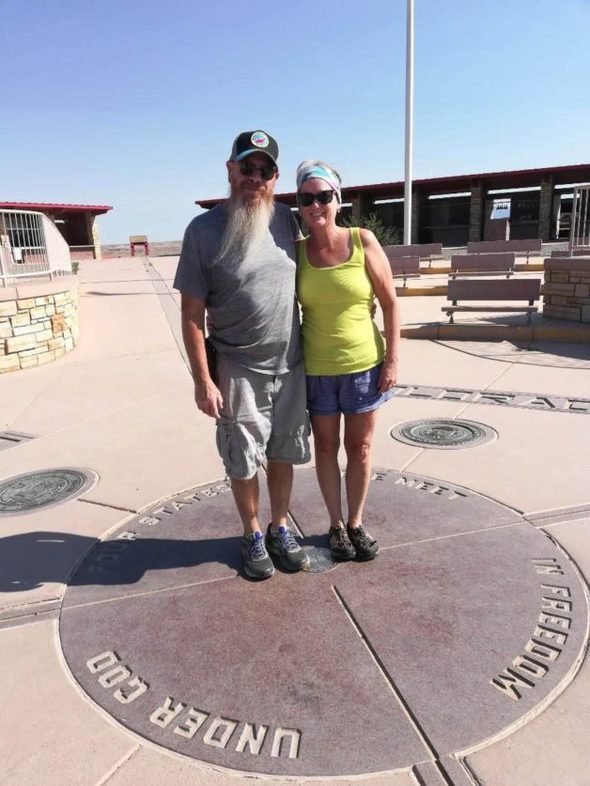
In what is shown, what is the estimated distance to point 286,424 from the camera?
8.91 ft

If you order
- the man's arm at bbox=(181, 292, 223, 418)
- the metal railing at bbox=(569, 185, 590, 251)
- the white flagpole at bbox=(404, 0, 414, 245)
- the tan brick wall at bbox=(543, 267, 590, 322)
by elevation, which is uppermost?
the white flagpole at bbox=(404, 0, 414, 245)

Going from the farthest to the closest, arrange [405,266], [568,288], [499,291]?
[405,266] < [568,288] < [499,291]

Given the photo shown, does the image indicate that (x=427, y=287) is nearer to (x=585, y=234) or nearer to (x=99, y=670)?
(x=585, y=234)

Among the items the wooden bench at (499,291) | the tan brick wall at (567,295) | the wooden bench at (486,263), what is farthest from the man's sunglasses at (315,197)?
the wooden bench at (486,263)

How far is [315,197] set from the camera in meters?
2.47

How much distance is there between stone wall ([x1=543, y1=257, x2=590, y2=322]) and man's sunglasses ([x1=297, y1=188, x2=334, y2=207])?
6.90 meters

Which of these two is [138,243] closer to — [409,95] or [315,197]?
[409,95]

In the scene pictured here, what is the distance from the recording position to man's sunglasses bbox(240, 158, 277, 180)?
2438 mm

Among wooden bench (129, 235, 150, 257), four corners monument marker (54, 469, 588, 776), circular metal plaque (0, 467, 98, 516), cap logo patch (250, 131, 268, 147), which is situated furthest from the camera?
wooden bench (129, 235, 150, 257)

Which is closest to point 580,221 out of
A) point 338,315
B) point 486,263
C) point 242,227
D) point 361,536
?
point 486,263

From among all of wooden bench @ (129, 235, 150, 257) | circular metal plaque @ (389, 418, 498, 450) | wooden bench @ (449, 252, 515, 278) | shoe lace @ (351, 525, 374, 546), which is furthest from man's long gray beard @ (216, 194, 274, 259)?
wooden bench @ (129, 235, 150, 257)

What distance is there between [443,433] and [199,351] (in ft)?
8.60

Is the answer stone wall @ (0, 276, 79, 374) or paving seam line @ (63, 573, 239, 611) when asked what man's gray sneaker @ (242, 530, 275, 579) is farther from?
stone wall @ (0, 276, 79, 374)

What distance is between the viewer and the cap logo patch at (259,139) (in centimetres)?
239
